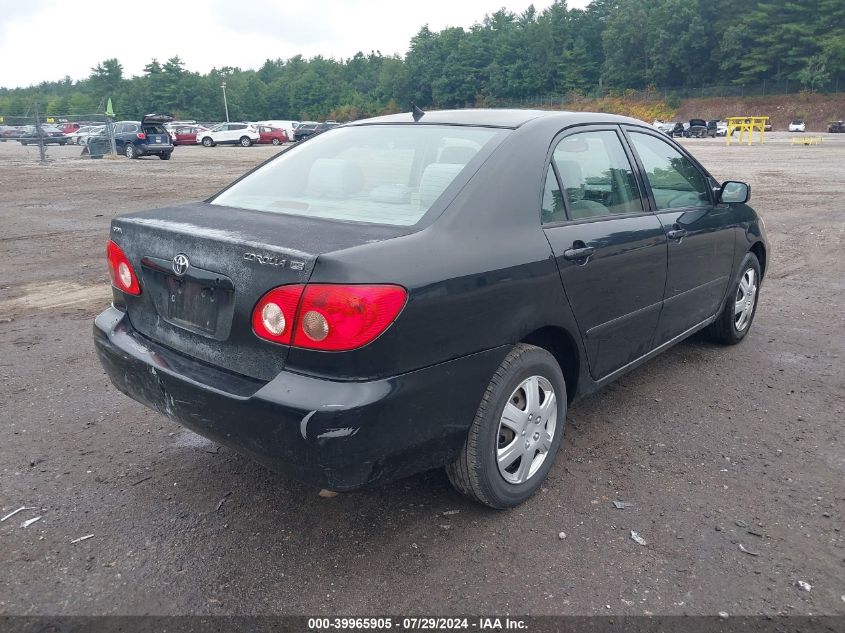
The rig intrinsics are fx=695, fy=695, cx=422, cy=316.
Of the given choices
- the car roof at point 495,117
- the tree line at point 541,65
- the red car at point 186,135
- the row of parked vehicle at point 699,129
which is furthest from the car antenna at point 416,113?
the tree line at point 541,65

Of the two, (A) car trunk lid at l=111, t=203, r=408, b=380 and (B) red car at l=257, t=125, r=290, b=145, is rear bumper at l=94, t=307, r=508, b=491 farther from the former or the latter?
(B) red car at l=257, t=125, r=290, b=145

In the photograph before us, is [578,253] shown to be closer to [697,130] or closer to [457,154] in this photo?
[457,154]

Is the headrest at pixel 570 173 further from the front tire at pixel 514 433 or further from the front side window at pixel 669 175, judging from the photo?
the front tire at pixel 514 433

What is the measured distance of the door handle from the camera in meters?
3.07

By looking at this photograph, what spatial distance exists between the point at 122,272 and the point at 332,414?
1394 millimetres

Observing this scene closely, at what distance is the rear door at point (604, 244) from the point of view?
124 inches

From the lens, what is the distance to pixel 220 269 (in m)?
2.54

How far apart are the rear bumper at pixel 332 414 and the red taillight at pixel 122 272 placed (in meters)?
0.37

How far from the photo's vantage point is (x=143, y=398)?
9.65 feet

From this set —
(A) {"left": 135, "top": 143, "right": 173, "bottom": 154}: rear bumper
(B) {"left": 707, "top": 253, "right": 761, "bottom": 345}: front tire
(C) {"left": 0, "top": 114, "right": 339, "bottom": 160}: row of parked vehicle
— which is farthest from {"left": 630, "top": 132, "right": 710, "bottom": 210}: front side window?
(C) {"left": 0, "top": 114, "right": 339, "bottom": 160}: row of parked vehicle

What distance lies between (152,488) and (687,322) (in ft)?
10.5

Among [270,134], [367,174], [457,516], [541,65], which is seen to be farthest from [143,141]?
[541,65]

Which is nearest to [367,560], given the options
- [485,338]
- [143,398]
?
[485,338]

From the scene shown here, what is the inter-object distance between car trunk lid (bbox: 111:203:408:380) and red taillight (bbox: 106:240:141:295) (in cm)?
4
